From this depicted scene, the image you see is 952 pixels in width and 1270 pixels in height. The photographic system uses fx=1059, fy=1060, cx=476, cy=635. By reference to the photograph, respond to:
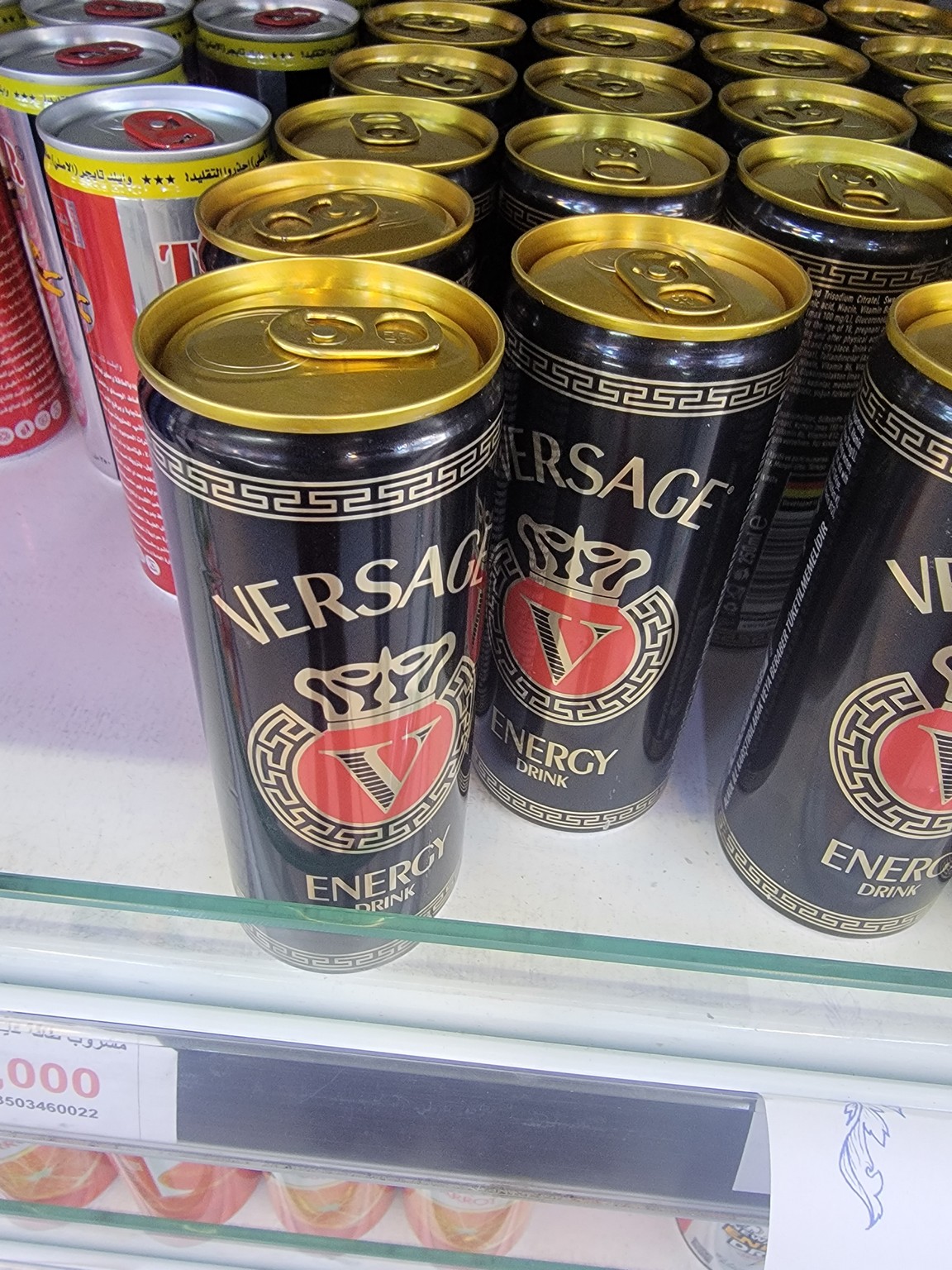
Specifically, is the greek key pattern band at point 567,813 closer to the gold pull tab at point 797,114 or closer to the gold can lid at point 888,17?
the gold pull tab at point 797,114

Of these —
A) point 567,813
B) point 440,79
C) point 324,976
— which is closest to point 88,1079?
point 324,976

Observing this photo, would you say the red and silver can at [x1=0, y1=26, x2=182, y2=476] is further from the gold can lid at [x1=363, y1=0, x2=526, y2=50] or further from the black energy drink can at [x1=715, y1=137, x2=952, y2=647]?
the black energy drink can at [x1=715, y1=137, x2=952, y2=647]

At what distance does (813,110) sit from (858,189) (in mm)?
188

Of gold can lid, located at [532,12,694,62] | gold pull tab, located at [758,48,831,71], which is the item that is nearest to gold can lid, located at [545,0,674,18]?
gold can lid, located at [532,12,694,62]

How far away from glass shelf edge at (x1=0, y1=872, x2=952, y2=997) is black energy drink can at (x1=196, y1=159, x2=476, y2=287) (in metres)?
0.37

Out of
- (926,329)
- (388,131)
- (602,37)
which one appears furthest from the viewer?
(602,37)

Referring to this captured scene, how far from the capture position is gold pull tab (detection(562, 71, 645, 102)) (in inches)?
34.9

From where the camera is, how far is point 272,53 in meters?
0.93

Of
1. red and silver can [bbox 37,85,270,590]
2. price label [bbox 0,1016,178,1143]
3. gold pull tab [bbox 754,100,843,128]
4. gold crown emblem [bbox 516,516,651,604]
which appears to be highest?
gold pull tab [bbox 754,100,843,128]

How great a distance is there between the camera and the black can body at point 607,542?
570 mm

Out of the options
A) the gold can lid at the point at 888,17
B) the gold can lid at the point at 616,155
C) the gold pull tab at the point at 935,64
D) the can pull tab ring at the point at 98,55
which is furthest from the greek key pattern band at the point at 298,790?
the gold can lid at the point at 888,17

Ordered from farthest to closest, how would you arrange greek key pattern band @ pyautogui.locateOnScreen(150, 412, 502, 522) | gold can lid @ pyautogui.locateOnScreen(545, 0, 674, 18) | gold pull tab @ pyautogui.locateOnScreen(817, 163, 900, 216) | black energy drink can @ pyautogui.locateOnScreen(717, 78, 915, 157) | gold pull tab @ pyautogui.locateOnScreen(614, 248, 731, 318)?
1. gold can lid @ pyautogui.locateOnScreen(545, 0, 674, 18)
2. black energy drink can @ pyautogui.locateOnScreen(717, 78, 915, 157)
3. gold pull tab @ pyautogui.locateOnScreen(817, 163, 900, 216)
4. gold pull tab @ pyautogui.locateOnScreen(614, 248, 731, 318)
5. greek key pattern band @ pyautogui.locateOnScreen(150, 412, 502, 522)

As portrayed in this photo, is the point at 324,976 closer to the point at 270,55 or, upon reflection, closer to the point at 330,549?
the point at 330,549

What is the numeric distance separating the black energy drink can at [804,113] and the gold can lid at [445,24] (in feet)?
0.80
